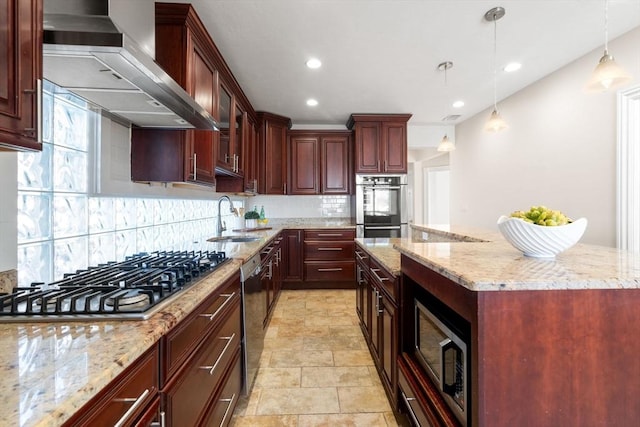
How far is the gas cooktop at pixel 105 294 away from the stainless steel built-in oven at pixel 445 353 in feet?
3.28

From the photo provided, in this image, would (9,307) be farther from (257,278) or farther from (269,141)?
(269,141)

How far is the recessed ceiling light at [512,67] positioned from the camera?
2922mm

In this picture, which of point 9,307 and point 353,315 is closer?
point 9,307

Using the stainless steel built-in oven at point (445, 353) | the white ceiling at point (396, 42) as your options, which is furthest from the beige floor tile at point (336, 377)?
the white ceiling at point (396, 42)

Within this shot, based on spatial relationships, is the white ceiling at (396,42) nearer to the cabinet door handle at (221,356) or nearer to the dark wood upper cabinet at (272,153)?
the dark wood upper cabinet at (272,153)

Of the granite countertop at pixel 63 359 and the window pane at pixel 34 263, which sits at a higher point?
the window pane at pixel 34 263

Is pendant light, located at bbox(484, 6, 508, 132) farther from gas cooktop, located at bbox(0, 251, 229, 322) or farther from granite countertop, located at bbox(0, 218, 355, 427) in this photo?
granite countertop, located at bbox(0, 218, 355, 427)

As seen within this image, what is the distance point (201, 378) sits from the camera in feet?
3.89

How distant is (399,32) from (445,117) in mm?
2652

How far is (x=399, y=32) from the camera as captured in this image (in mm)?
2352

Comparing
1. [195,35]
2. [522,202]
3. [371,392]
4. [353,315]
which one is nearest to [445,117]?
[522,202]

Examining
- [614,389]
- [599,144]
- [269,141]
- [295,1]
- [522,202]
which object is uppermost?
[295,1]

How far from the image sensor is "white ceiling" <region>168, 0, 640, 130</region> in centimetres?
207

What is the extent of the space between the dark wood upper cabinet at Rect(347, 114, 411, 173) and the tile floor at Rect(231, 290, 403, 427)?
7.15ft
